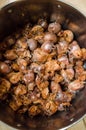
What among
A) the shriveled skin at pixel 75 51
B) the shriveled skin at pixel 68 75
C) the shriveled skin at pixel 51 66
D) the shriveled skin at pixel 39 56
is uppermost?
the shriveled skin at pixel 75 51

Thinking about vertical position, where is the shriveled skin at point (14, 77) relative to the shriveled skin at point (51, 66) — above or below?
below

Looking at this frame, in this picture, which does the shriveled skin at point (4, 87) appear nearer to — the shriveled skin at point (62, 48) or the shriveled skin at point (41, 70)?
the shriveled skin at point (41, 70)

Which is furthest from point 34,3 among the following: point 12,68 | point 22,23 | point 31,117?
point 31,117

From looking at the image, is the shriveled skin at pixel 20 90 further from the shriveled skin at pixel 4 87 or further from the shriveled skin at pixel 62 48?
the shriveled skin at pixel 62 48

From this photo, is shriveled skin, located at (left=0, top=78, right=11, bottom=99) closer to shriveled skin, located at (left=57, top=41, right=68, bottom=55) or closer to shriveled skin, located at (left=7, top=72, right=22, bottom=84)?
shriveled skin, located at (left=7, top=72, right=22, bottom=84)

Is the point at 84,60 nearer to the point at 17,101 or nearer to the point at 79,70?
the point at 79,70

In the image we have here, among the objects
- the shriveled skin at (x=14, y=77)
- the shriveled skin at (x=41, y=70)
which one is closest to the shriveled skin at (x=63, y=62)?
the shriveled skin at (x=41, y=70)

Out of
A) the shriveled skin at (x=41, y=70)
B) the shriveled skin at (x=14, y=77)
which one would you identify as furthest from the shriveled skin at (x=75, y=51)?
the shriveled skin at (x=14, y=77)

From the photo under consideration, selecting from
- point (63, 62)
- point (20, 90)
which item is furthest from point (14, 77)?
point (63, 62)
